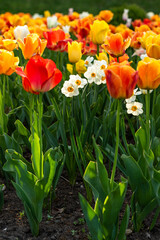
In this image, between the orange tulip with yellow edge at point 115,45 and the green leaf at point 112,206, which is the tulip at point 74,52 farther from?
the green leaf at point 112,206

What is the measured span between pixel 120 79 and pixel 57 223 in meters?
0.90

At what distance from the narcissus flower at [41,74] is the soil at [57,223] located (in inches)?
28.4

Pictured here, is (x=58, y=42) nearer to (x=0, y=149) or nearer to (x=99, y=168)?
(x=0, y=149)

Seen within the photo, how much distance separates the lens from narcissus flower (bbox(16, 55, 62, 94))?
1.60 meters

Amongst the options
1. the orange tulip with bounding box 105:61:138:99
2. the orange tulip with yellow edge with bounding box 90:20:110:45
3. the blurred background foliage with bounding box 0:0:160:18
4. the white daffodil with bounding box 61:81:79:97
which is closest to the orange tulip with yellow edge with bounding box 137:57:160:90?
the orange tulip with bounding box 105:61:138:99

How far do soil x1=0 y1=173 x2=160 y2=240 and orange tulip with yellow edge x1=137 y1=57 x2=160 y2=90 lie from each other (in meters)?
0.77

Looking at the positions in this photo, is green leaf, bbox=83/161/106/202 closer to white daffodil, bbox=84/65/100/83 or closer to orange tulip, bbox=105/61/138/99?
orange tulip, bbox=105/61/138/99

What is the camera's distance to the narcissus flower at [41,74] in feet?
5.24

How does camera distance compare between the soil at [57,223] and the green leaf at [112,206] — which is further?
the soil at [57,223]

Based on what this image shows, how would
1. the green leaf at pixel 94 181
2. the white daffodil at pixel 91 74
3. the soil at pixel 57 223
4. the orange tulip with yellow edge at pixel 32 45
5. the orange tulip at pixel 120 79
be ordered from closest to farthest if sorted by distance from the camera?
the orange tulip at pixel 120 79 → the green leaf at pixel 94 181 → the soil at pixel 57 223 → the orange tulip with yellow edge at pixel 32 45 → the white daffodil at pixel 91 74

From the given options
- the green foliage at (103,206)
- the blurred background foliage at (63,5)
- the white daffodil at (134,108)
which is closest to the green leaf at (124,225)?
the green foliage at (103,206)

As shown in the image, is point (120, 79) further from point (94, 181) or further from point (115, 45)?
point (115, 45)

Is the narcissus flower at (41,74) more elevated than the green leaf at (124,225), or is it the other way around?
the narcissus flower at (41,74)

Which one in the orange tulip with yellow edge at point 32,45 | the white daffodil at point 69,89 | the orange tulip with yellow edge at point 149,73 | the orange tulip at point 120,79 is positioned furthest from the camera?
the white daffodil at point 69,89
